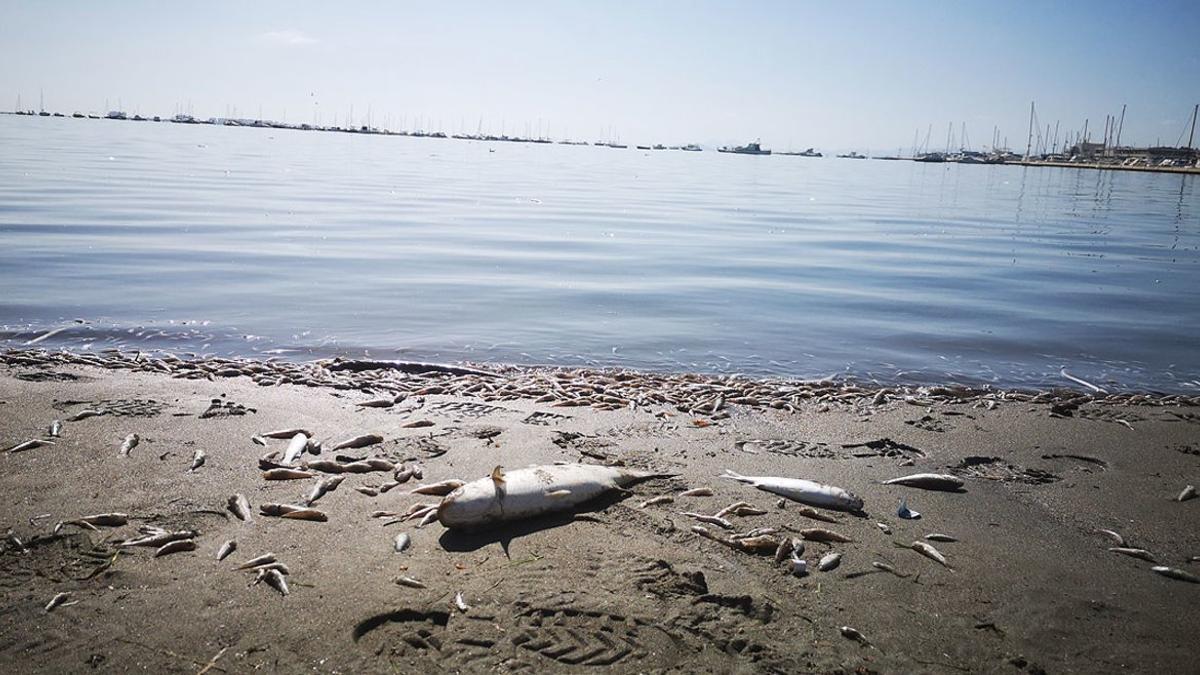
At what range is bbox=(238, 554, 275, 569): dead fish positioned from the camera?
15.6 ft

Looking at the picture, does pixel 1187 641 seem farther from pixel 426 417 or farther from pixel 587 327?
pixel 587 327

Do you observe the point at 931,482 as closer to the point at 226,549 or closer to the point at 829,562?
the point at 829,562

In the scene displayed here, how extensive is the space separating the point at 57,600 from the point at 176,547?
28.8 inches

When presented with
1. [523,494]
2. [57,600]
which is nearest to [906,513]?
[523,494]

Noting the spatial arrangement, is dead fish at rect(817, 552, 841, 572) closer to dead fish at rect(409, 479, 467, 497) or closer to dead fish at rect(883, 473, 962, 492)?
dead fish at rect(883, 473, 962, 492)

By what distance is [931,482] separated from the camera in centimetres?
659

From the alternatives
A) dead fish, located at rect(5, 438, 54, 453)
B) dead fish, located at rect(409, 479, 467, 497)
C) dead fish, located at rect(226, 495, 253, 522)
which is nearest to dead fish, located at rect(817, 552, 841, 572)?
dead fish, located at rect(409, 479, 467, 497)

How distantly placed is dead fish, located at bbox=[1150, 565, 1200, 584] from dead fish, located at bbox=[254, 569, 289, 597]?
19.7 feet

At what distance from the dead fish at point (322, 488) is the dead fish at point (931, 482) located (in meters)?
4.87

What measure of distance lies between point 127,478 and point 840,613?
5607mm

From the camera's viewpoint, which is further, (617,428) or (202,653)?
(617,428)

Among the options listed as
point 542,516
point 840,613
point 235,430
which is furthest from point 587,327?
point 840,613

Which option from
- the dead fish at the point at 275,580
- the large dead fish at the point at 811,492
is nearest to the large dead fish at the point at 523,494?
the dead fish at the point at 275,580

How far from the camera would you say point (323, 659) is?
13.0 ft
